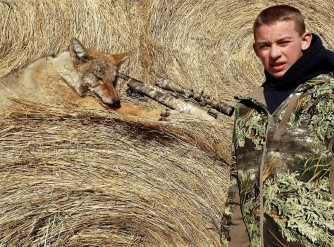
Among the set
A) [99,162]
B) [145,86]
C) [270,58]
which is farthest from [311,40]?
[145,86]

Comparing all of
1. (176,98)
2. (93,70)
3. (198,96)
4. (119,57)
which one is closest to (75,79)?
(93,70)

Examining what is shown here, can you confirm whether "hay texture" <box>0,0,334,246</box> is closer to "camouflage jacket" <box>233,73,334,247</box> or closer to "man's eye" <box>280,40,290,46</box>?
"camouflage jacket" <box>233,73,334,247</box>

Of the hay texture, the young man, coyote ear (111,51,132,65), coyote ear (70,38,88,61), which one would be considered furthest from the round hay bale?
coyote ear (111,51,132,65)

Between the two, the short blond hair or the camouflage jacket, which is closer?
the camouflage jacket

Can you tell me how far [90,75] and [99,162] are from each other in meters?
2.28

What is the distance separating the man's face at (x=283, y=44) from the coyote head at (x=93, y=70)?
321 cm

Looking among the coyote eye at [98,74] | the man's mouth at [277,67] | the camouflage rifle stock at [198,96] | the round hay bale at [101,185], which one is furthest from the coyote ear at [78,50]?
the man's mouth at [277,67]

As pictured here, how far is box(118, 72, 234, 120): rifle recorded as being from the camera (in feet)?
15.4

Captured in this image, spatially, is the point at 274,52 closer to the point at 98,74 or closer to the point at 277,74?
the point at 277,74

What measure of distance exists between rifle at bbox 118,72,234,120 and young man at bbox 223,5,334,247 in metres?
2.63

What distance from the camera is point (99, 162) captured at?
292cm

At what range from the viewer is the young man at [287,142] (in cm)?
164

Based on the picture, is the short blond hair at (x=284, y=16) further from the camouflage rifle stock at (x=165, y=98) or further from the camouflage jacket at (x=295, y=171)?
the camouflage rifle stock at (x=165, y=98)

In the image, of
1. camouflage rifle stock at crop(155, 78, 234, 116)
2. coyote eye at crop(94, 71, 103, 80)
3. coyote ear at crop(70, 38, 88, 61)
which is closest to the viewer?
camouflage rifle stock at crop(155, 78, 234, 116)
